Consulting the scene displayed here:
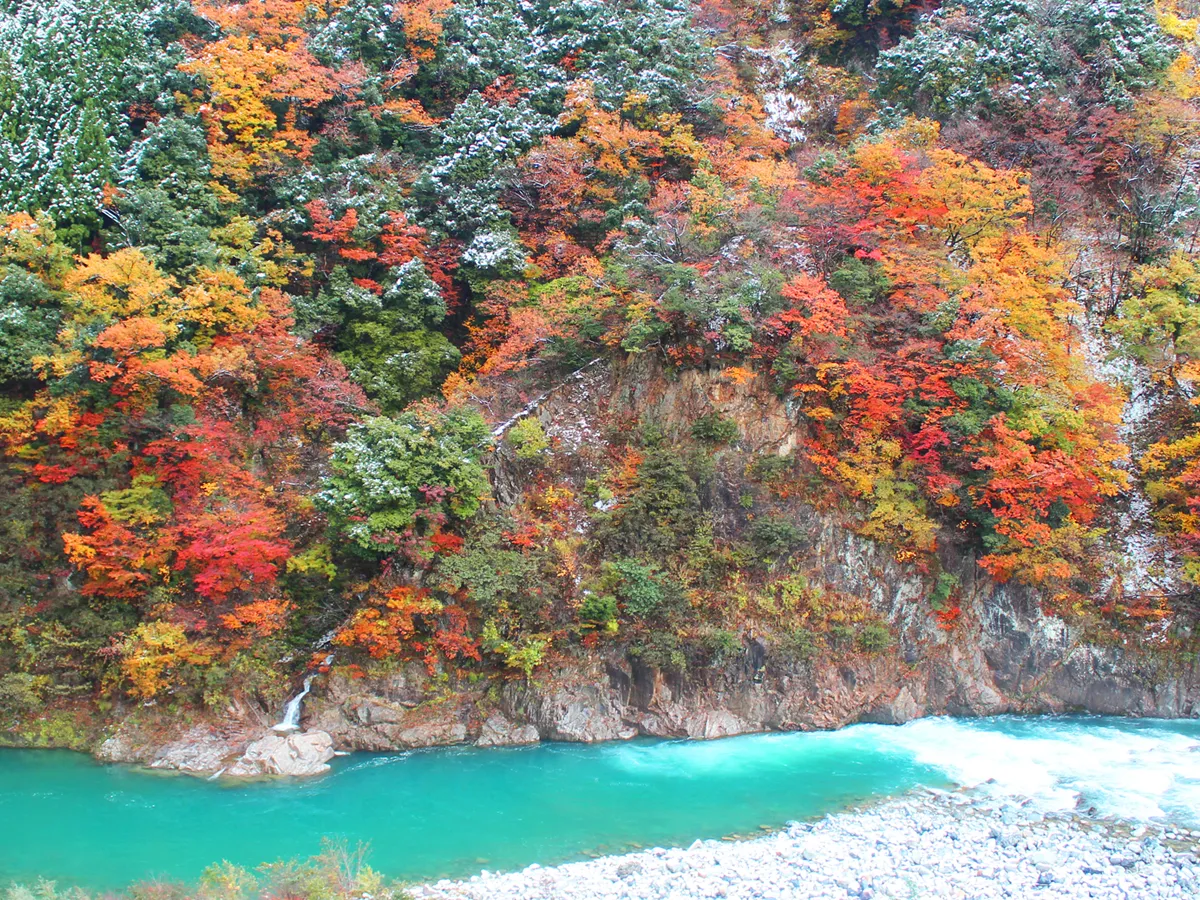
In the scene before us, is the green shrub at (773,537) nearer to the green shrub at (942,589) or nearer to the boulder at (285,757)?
the green shrub at (942,589)

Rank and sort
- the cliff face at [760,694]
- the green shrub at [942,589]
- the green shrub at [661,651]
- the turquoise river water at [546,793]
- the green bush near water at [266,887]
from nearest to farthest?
the green bush near water at [266,887], the turquoise river water at [546,793], the green shrub at [661,651], the cliff face at [760,694], the green shrub at [942,589]

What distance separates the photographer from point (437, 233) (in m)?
24.0

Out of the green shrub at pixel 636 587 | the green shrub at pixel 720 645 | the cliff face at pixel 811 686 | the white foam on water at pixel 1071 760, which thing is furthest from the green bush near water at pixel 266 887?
the white foam on water at pixel 1071 760

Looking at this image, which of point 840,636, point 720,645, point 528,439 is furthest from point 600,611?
point 840,636

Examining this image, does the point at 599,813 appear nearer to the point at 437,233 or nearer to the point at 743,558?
the point at 743,558

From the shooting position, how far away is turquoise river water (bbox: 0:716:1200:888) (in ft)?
44.7

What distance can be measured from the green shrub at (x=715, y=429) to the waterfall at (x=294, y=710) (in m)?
10.7

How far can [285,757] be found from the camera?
16531 mm

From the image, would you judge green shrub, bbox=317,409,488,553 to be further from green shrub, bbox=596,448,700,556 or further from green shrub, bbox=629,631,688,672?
green shrub, bbox=629,631,688,672

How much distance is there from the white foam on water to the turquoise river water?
0.04 m

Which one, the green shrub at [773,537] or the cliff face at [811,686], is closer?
the cliff face at [811,686]

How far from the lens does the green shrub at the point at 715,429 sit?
19.5 metres

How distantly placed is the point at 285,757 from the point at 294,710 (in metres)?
1.39

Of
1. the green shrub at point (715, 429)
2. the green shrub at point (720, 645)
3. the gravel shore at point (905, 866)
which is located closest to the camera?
the gravel shore at point (905, 866)
